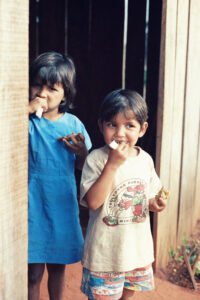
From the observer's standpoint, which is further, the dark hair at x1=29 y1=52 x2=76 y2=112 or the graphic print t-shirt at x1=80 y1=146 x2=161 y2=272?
the dark hair at x1=29 y1=52 x2=76 y2=112

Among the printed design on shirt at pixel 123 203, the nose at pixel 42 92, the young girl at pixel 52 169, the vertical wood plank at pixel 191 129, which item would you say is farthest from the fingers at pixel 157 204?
the vertical wood plank at pixel 191 129

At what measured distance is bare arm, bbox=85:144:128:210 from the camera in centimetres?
194

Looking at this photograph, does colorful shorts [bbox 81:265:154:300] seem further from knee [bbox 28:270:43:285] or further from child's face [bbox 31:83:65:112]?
child's face [bbox 31:83:65:112]

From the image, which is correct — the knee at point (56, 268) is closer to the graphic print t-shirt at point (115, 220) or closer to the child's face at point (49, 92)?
the graphic print t-shirt at point (115, 220)

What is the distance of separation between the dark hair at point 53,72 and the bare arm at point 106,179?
21.8 inches

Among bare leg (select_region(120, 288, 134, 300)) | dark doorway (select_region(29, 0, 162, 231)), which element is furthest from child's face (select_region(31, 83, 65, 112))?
dark doorway (select_region(29, 0, 162, 231))

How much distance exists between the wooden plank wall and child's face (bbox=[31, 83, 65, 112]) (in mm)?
1224

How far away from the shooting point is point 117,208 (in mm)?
2076

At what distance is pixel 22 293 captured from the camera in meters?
1.72

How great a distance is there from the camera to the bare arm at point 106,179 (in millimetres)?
1937

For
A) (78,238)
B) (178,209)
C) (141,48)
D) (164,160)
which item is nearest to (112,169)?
(78,238)

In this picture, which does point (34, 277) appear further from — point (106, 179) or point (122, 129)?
point (122, 129)

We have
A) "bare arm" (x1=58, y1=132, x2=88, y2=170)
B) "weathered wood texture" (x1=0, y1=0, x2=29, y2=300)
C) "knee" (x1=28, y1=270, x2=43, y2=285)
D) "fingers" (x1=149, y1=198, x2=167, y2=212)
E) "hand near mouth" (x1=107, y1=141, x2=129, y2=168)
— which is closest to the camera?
"weathered wood texture" (x1=0, y1=0, x2=29, y2=300)

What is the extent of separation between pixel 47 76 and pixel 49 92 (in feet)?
0.27
